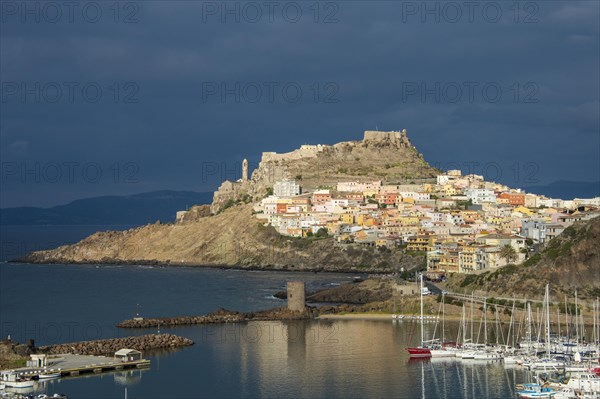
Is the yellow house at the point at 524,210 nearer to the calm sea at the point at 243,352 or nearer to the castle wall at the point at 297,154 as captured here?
the calm sea at the point at 243,352

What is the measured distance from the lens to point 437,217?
90.8 metres

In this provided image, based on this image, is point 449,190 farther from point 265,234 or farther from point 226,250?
point 226,250

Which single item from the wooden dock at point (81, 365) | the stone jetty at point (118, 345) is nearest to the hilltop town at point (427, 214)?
the stone jetty at point (118, 345)

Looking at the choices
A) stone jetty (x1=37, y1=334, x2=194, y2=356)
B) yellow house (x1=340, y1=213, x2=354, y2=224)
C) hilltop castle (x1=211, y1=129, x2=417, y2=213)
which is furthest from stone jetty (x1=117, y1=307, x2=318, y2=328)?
hilltop castle (x1=211, y1=129, x2=417, y2=213)

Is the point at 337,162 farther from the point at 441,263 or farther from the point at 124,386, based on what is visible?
the point at 124,386

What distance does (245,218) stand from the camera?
334 feet

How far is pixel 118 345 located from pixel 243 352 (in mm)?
5232

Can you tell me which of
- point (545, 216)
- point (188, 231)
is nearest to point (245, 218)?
point (188, 231)

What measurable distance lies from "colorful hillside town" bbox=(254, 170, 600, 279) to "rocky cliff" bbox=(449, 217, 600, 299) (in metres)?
4.16

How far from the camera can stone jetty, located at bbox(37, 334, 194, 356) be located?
147 feet

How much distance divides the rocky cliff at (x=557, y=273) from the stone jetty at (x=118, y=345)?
18.4 m

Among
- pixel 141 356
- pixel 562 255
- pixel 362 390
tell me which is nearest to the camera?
pixel 362 390

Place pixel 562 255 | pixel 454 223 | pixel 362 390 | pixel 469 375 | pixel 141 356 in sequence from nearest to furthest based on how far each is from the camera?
pixel 362 390
pixel 469 375
pixel 141 356
pixel 562 255
pixel 454 223

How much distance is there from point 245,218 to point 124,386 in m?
63.4
